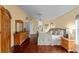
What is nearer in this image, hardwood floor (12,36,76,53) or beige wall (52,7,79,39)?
hardwood floor (12,36,76,53)

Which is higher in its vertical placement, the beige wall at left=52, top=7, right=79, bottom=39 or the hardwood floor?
the beige wall at left=52, top=7, right=79, bottom=39

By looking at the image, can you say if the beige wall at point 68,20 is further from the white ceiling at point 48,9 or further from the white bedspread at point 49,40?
the white bedspread at point 49,40

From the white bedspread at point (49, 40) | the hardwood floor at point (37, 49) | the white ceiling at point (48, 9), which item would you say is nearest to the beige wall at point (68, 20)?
the white ceiling at point (48, 9)

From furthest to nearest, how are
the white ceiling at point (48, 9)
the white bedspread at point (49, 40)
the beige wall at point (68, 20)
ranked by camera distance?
the beige wall at point (68, 20), the white bedspread at point (49, 40), the white ceiling at point (48, 9)

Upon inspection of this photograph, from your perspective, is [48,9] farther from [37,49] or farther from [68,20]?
[68,20]

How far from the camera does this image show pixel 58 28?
1132cm

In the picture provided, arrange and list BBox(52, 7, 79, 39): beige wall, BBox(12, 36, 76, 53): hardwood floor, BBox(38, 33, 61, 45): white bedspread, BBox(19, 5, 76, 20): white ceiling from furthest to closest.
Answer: BBox(52, 7, 79, 39): beige wall
BBox(38, 33, 61, 45): white bedspread
BBox(19, 5, 76, 20): white ceiling
BBox(12, 36, 76, 53): hardwood floor

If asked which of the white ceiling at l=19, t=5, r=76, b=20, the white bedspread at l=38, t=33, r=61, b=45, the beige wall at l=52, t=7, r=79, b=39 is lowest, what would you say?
the white bedspread at l=38, t=33, r=61, b=45

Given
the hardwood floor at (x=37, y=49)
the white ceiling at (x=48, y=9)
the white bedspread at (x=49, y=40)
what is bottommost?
the hardwood floor at (x=37, y=49)

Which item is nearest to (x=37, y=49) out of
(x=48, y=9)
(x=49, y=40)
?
(x=49, y=40)

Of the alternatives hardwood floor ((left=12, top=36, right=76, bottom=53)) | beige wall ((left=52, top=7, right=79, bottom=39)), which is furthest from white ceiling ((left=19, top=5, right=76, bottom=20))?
hardwood floor ((left=12, top=36, right=76, bottom=53))

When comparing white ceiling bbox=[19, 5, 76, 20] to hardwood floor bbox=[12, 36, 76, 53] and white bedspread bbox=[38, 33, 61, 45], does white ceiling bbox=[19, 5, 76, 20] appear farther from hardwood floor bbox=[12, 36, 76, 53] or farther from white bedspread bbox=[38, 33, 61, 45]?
hardwood floor bbox=[12, 36, 76, 53]

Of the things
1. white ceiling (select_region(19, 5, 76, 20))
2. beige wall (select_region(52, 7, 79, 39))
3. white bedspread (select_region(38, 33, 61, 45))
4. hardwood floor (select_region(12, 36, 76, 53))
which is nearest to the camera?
hardwood floor (select_region(12, 36, 76, 53))

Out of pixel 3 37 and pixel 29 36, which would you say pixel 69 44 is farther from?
pixel 29 36
